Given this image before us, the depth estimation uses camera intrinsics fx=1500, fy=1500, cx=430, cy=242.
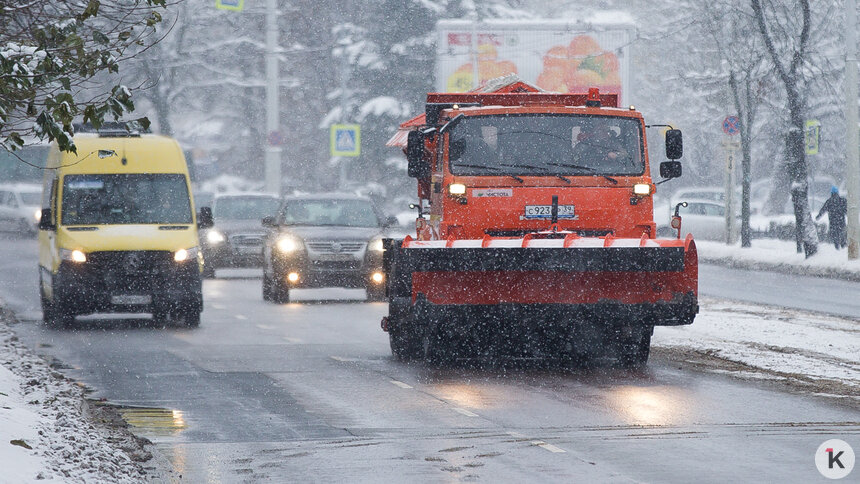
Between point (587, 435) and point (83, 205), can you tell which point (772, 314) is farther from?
point (587, 435)

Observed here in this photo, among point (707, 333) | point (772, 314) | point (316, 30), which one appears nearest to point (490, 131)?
point (707, 333)

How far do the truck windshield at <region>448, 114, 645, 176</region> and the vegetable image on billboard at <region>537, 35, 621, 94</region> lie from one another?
96.8 feet

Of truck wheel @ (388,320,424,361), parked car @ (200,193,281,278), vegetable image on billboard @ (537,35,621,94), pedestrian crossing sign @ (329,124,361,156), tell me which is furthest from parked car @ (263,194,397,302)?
pedestrian crossing sign @ (329,124,361,156)

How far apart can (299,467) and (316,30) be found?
6246 centimetres

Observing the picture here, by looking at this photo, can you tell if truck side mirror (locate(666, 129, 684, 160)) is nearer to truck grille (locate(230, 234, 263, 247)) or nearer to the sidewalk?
the sidewalk

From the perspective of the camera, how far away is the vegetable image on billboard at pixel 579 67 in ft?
144

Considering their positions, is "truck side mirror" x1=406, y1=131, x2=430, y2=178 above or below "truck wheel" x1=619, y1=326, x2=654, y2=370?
above

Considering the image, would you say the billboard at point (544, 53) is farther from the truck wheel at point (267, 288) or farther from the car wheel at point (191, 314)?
the car wheel at point (191, 314)

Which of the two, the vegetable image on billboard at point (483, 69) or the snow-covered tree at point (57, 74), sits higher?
the vegetable image on billboard at point (483, 69)

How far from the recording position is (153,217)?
1962cm

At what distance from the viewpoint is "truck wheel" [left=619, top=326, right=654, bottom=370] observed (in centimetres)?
1439

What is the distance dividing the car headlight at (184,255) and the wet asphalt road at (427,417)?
1.91 meters

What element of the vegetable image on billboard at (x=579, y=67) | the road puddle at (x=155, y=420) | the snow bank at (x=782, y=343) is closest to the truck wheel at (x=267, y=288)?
the snow bank at (x=782, y=343)

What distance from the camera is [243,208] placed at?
32.4m
